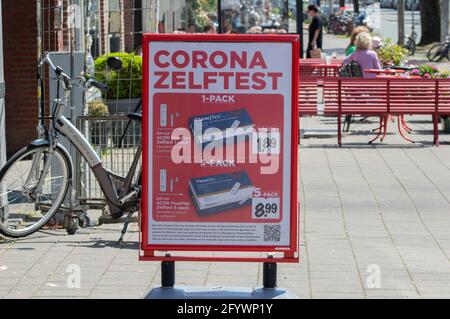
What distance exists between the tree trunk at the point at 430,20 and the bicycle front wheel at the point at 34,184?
33861mm

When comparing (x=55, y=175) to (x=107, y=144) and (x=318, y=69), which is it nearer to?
(x=107, y=144)

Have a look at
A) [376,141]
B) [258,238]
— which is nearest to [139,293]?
[258,238]

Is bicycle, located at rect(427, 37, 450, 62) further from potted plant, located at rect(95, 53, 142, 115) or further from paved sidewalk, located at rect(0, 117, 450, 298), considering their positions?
paved sidewalk, located at rect(0, 117, 450, 298)

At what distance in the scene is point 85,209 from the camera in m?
9.01

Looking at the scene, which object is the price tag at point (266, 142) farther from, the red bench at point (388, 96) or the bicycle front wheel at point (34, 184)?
the red bench at point (388, 96)

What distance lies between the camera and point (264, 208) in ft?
19.9

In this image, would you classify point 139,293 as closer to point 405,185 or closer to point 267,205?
point 267,205

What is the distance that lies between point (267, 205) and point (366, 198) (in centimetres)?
481

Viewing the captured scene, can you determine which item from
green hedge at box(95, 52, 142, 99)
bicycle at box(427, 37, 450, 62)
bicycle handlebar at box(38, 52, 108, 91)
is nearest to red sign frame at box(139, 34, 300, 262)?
bicycle handlebar at box(38, 52, 108, 91)

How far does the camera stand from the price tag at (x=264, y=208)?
6.06 meters

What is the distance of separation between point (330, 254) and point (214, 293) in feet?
7.22

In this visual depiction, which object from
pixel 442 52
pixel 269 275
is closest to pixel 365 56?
pixel 269 275

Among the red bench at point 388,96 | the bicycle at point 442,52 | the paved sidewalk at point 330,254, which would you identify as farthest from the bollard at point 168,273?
the bicycle at point 442,52

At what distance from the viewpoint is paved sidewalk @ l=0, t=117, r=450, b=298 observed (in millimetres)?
7133
